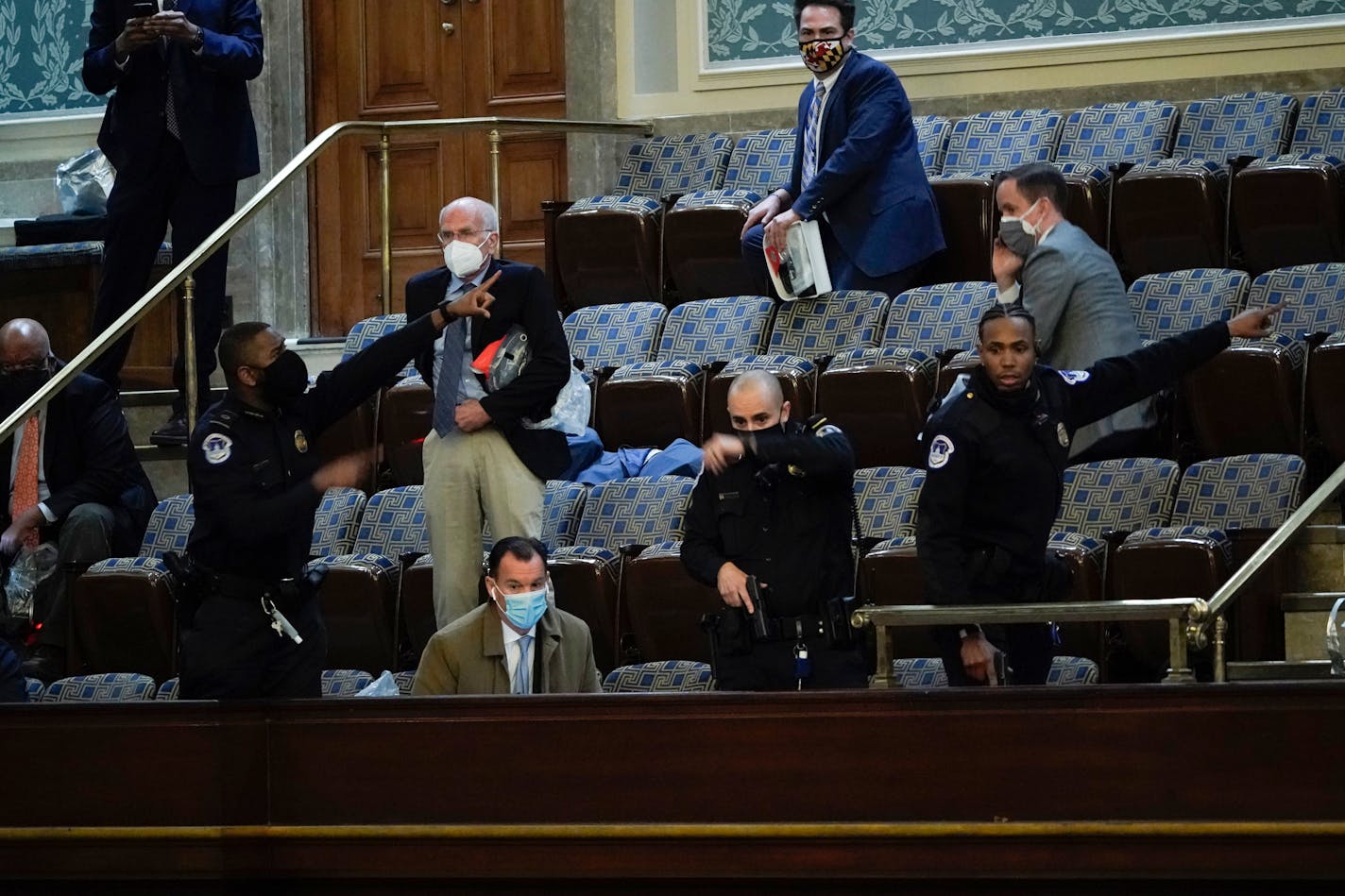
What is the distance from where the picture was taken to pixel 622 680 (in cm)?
457

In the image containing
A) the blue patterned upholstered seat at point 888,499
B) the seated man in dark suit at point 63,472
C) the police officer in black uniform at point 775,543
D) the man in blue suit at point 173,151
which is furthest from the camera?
the man in blue suit at point 173,151

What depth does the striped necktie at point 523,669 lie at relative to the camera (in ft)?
14.4

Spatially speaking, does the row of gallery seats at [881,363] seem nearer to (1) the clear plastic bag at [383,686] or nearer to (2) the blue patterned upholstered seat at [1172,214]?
(2) the blue patterned upholstered seat at [1172,214]

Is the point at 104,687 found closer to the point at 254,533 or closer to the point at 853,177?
the point at 254,533

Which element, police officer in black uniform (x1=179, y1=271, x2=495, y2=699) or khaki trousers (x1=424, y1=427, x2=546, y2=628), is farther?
khaki trousers (x1=424, y1=427, x2=546, y2=628)

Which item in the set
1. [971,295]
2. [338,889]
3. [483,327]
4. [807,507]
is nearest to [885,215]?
[971,295]

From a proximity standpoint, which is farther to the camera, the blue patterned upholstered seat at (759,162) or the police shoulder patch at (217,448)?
the blue patterned upholstered seat at (759,162)

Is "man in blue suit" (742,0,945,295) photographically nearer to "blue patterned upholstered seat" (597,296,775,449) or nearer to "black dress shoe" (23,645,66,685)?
"blue patterned upholstered seat" (597,296,775,449)

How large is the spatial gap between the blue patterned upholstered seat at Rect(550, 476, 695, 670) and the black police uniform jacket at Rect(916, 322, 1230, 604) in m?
0.92

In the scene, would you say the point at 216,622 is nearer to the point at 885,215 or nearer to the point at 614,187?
the point at 885,215

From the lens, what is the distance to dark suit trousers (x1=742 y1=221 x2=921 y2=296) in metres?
5.67

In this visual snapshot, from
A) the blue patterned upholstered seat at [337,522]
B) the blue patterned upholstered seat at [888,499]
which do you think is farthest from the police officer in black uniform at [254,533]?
the blue patterned upholstered seat at [888,499]

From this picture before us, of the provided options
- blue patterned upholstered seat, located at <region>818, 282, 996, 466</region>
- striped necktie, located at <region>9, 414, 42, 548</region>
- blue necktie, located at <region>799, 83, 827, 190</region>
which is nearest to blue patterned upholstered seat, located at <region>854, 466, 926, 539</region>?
blue patterned upholstered seat, located at <region>818, 282, 996, 466</region>

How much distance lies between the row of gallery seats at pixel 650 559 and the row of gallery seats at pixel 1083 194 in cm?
100
